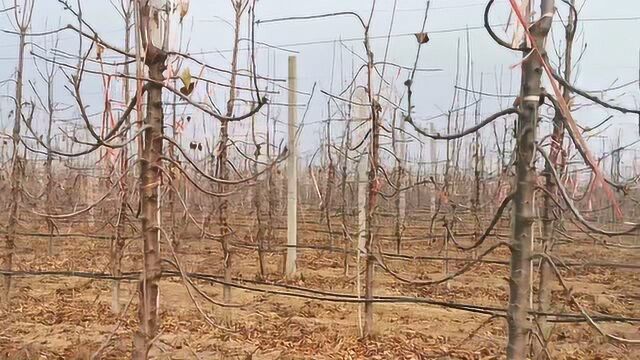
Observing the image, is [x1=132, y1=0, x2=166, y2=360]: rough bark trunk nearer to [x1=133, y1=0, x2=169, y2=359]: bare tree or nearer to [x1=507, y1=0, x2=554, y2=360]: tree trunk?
[x1=133, y1=0, x2=169, y2=359]: bare tree

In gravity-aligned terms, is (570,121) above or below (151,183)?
above

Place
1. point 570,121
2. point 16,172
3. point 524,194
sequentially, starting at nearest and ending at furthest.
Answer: point 570,121 < point 524,194 < point 16,172

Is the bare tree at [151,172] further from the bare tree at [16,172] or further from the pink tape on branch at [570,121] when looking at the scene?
the bare tree at [16,172]

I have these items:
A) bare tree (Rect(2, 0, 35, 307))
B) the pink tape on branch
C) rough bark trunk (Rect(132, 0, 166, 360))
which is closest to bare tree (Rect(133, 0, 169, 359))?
rough bark trunk (Rect(132, 0, 166, 360))

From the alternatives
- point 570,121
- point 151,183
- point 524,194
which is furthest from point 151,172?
point 570,121

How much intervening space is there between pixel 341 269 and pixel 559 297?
3.40 m

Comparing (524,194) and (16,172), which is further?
(16,172)

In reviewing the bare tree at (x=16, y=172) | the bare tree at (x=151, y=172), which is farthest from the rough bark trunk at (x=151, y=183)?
the bare tree at (x=16, y=172)

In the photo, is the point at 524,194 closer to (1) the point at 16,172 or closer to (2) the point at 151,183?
(2) the point at 151,183

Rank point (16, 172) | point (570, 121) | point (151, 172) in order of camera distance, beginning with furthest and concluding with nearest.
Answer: point (16, 172)
point (151, 172)
point (570, 121)

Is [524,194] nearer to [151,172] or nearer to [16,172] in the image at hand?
[151,172]

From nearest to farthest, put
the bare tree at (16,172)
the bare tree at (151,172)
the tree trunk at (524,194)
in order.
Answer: the tree trunk at (524,194)
the bare tree at (151,172)
the bare tree at (16,172)

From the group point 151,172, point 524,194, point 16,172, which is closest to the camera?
point 524,194

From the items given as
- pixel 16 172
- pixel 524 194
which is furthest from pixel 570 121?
pixel 16 172
